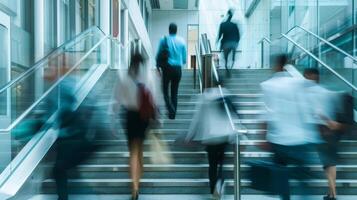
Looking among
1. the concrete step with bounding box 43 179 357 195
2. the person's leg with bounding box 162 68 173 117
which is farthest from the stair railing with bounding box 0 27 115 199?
the person's leg with bounding box 162 68 173 117

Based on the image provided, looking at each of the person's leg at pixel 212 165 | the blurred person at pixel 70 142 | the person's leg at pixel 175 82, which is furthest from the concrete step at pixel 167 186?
the person's leg at pixel 175 82

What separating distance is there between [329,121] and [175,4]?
27.1 meters

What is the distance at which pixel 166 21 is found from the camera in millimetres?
33250

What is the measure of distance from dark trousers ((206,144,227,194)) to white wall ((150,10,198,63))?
1018 inches

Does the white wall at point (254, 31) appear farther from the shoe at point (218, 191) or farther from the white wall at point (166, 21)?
the shoe at point (218, 191)

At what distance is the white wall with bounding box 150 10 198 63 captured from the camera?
105 ft

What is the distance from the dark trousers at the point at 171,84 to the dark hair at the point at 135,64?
272 cm

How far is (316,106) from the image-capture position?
4.80 meters

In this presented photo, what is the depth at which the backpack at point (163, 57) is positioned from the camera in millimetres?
8383

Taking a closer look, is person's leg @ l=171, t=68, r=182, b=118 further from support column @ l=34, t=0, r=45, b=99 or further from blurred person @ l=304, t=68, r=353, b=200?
blurred person @ l=304, t=68, r=353, b=200

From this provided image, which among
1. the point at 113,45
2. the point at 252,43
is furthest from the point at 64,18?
the point at 252,43

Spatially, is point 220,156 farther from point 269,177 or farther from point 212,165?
point 269,177

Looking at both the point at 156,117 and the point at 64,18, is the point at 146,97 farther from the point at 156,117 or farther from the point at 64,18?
the point at 64,18

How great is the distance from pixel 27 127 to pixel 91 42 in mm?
4839
